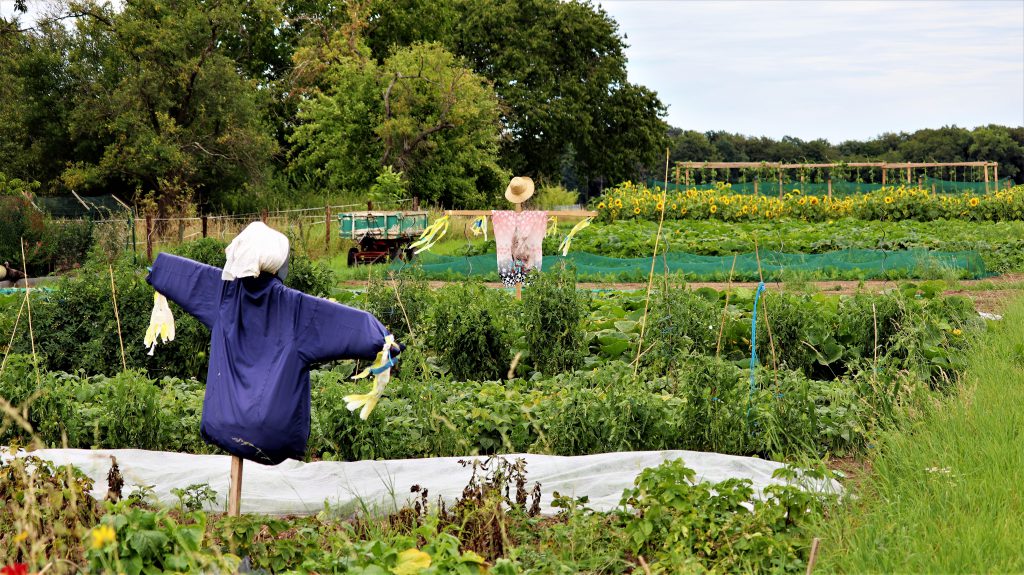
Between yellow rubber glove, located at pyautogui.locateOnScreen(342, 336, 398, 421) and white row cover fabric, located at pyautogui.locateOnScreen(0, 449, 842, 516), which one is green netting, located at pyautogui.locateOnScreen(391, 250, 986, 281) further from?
yellow rubber glove, located at pyautogui.locateOnScreen(342, 336, 398, 421)

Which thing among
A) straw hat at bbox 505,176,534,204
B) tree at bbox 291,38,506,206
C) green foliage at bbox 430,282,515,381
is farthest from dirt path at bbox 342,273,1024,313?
tree at bbox 291,38,506,206

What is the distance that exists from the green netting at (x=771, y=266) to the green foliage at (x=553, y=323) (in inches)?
218

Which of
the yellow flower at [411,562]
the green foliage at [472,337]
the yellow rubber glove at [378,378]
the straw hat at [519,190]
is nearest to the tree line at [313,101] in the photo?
the straw hat at [519,190]

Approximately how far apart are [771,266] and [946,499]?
34.9 ft

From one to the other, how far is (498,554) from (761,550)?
99 centimetres

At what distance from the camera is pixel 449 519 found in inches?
172

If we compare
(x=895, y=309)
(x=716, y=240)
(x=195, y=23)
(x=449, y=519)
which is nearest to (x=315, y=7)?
(x=195, y=23)

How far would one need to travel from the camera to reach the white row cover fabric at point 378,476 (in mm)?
4809

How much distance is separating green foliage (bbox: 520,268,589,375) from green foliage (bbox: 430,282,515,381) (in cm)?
17

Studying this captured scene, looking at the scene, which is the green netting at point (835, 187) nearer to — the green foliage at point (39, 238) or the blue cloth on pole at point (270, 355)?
the green foliage at point (39, 238)

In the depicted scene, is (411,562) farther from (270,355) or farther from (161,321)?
(161,321)

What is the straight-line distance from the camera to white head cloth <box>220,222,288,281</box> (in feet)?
13.2

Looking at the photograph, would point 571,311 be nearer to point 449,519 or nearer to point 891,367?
point 891,367

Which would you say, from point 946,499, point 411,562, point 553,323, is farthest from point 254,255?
point 553,323
